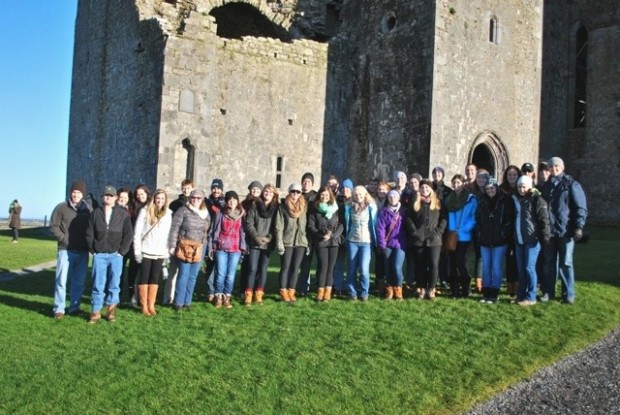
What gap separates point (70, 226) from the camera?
945cm

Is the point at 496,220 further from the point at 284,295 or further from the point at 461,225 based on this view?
the point at 284,295

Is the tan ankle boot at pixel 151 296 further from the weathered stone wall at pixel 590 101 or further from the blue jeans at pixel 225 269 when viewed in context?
the weathered stone wall at pixel 590 101

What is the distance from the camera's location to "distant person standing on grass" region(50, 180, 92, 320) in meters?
9.33

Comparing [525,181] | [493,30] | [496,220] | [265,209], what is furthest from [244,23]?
[525,181]

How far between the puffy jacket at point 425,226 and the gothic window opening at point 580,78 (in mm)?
19561

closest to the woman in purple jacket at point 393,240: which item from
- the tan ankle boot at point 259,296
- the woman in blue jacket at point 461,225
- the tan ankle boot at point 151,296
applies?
the woman in blue jacket at point 461,225

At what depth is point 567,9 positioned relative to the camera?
27.1 m

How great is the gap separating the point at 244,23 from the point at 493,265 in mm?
16938

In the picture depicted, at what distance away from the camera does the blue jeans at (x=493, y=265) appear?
9594 millimetres

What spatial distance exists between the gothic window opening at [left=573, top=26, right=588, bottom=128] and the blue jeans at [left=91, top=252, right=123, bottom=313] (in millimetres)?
22983

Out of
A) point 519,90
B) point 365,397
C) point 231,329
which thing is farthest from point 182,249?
point 519,90

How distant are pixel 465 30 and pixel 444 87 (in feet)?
6.46

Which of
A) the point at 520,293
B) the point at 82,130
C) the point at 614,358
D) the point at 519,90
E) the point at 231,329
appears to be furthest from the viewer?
the point at 82,130

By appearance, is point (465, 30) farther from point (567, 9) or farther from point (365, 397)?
point (365, 397)
